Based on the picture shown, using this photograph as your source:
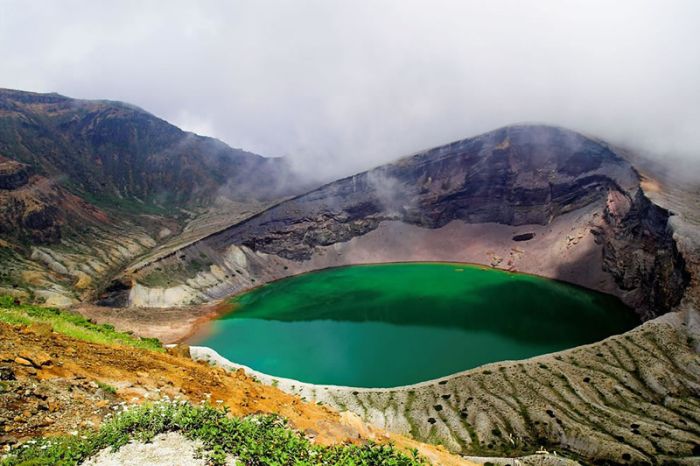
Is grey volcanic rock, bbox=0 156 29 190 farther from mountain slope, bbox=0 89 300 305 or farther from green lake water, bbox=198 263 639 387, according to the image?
green lake water, bbox=198 263 639 387

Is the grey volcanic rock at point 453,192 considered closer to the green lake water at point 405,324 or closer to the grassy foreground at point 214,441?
the green lake water at point 405,324

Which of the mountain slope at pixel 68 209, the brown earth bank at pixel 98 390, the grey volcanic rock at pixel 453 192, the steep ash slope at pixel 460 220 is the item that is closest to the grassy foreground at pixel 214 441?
the brown earth bank at pixel 98 390

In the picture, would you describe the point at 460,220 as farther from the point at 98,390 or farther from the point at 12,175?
the point at 98,390

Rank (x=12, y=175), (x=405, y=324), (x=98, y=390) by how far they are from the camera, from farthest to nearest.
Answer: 1. (x=12, y=175)
2. (x=405, y=324)
3. (x=98, y=390)

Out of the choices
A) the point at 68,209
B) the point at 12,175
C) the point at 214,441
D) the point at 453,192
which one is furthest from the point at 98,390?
the point at 453,192

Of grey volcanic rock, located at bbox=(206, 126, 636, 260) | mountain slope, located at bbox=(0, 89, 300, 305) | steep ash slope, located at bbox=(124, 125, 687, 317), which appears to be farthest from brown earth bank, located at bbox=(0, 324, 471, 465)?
grey volcanic rock, located at bbox=(206, 126, 636, 260)

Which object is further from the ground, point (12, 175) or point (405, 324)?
point (12, 175)
